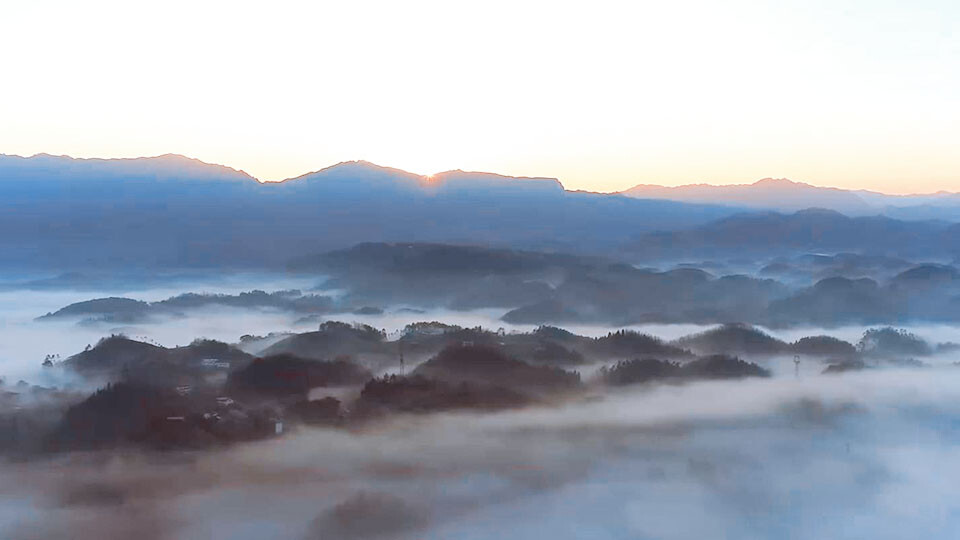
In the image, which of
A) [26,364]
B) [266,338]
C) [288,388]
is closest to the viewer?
[288,388]

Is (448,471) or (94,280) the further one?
(94,280)

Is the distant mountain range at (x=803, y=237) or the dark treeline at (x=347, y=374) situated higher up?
the distant mountain range at (x=803, y=237)

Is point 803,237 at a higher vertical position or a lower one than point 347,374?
higher

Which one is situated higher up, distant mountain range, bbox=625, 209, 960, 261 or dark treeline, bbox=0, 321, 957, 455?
distant mountain range, bbox=625, 209, 960, 261

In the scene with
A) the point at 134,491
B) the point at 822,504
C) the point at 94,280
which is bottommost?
the point at 822,504

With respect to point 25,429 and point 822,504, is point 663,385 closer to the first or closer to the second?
point 822,504

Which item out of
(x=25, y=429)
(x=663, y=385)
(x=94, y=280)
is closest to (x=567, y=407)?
(x=663, y=385)

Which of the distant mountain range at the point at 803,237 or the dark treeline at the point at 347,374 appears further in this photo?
the distant mountain range at the point at 803,237

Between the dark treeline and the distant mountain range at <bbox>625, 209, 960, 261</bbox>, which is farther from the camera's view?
the distant mountain range at <bbox>625, 209, 960, 261</bbox>

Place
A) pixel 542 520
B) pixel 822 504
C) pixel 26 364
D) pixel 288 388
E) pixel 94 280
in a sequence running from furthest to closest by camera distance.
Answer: pixel 94 280
pixel 26 364
pixel 288 388
pixel 822 504
pixel 542 520

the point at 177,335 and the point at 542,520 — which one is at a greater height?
the point at 177,335

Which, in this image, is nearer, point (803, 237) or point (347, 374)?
point (347, 374)
